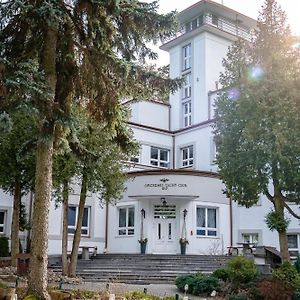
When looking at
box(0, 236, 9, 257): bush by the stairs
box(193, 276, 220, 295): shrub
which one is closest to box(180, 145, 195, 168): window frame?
box(0, 236, 9, 257): bush by the stairs

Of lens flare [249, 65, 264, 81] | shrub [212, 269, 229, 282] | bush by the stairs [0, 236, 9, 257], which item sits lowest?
shrub [212, 269, 229, 282]

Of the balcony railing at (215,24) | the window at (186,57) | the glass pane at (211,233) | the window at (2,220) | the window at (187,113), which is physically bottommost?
the glass pane at (211,233)

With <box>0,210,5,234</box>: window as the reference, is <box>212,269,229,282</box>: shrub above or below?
below

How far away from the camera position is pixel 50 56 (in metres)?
13.6

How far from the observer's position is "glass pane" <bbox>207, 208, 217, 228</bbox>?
30402 millimetres

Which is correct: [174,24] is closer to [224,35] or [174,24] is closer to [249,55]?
[249,55]

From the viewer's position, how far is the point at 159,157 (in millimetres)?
37031

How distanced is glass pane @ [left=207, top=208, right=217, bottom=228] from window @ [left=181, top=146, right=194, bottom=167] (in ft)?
20.2

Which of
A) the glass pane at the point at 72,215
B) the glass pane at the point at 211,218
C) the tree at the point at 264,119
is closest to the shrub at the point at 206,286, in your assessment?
the tree at the point at 264,119

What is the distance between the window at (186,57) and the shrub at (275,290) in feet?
97.2

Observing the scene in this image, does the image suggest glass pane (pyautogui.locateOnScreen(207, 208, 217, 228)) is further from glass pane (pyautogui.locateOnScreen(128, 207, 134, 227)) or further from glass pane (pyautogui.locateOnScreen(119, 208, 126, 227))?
glass pane (pyautogui.locateOnScreen(119, 208, 126, 227))

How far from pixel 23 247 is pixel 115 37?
17037mm

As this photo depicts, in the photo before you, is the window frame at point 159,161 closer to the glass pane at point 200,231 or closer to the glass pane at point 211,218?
the glass pane at point 211,218

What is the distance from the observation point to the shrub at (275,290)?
587 inches
